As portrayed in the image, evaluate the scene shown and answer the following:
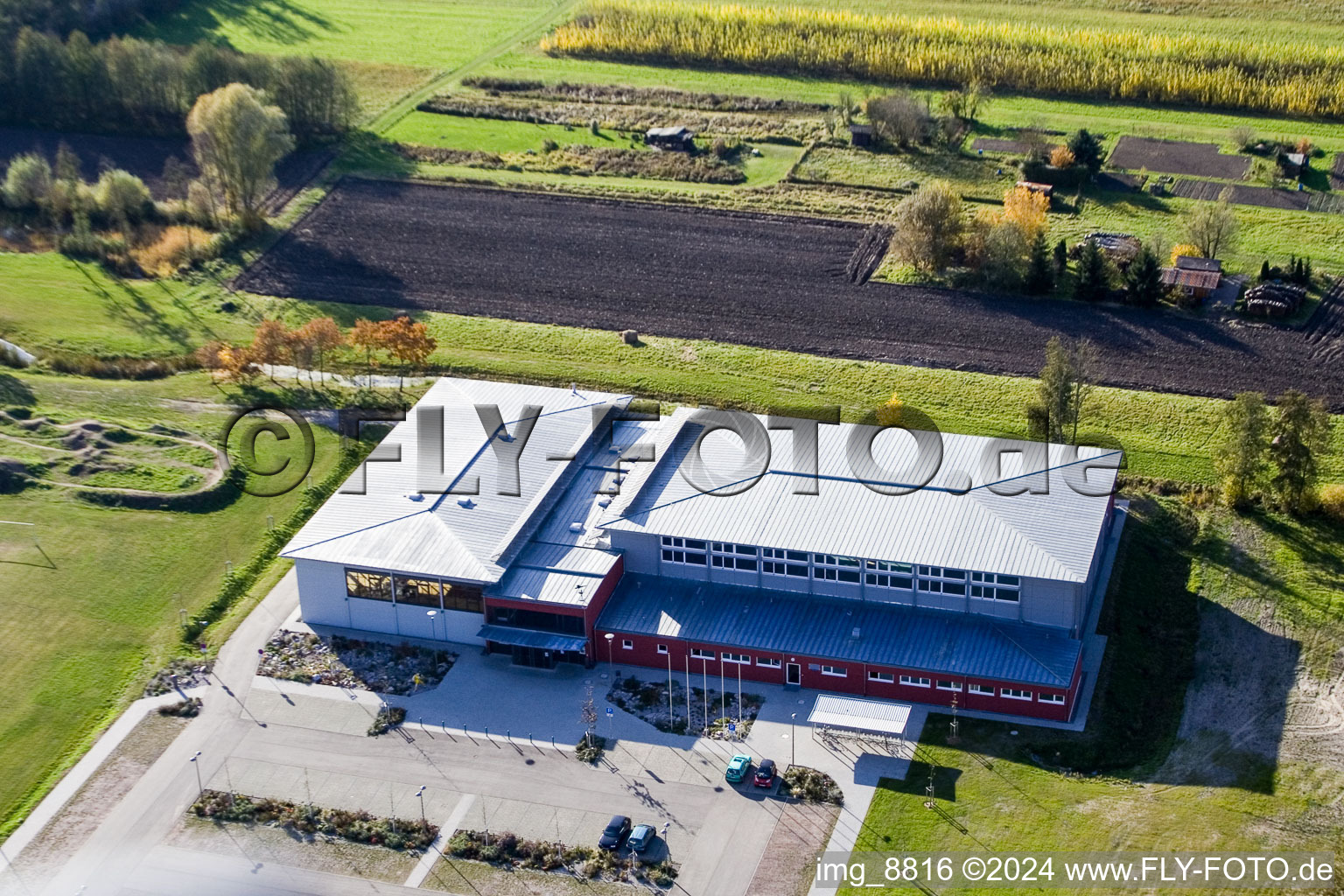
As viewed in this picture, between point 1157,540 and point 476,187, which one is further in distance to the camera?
point 476,187

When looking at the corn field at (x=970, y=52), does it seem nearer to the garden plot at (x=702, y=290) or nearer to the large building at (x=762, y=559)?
the garden plot at (x=702, y=290)

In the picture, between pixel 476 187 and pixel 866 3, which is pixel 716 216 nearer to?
pixel 476 187

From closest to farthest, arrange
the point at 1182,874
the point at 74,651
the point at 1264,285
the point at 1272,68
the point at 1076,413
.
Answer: the point at 1182,874
the point at 74,651
the point at 1076,413
the point at 1264,285
the point at 1272,68

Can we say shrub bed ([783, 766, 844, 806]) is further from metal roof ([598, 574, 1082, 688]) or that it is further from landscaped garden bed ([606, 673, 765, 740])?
metal roof ([598, 574, 1082, 688])

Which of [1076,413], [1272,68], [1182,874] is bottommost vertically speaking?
[1182,874]

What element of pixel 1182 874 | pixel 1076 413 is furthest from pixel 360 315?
pixel 1182 874

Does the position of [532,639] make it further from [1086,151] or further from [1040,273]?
[1086,151]

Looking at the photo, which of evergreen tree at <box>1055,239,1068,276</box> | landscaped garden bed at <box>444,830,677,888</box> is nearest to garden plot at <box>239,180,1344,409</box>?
evergreen tree at <box>1055,239,1068,276</box>
